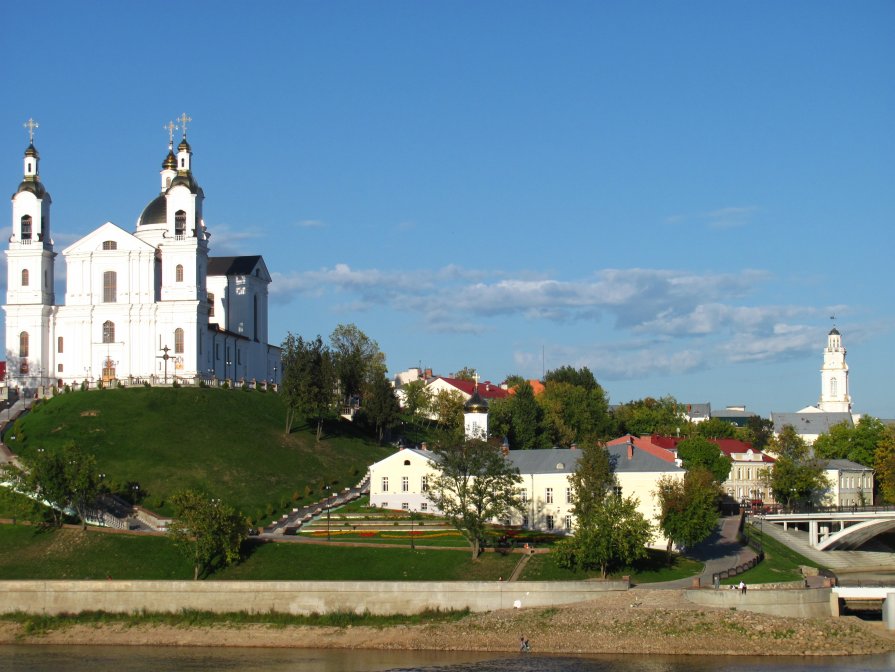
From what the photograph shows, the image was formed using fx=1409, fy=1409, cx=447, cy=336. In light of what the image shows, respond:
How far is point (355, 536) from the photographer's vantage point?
74.7 metres

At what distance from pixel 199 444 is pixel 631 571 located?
3196 centimetres

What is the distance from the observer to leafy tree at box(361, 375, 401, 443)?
104688 mm

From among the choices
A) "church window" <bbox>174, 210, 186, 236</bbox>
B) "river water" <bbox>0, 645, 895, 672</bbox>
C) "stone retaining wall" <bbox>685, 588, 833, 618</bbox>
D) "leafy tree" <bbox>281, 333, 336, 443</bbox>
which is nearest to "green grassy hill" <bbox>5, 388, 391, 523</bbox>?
"leafy tree" <bbox>281, 333, 336, 443</bbox>

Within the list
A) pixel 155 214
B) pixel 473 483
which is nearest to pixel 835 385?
pixel 155 214

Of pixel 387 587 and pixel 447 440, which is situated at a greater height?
pixel 447 440

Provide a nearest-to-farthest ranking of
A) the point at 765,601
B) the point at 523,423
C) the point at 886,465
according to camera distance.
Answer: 1. the point at 765,601
2. the point at 523,423
3. the point at 886,465

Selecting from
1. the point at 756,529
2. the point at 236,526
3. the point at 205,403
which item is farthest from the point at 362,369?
→ the point at 236,526

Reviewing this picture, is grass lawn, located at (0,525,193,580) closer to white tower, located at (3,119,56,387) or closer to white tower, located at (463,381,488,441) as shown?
white tower, located at (463,381,488,441)

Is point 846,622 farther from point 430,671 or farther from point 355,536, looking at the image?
point 355,536

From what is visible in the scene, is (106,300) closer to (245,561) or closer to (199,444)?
(199,444)

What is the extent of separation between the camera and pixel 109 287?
104000mm

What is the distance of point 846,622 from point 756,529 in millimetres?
27324

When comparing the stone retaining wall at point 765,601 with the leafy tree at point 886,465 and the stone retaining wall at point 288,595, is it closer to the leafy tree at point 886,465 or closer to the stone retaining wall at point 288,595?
the stone retaining wall at point 288,595

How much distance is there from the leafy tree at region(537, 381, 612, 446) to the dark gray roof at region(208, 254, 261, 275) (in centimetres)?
2719
